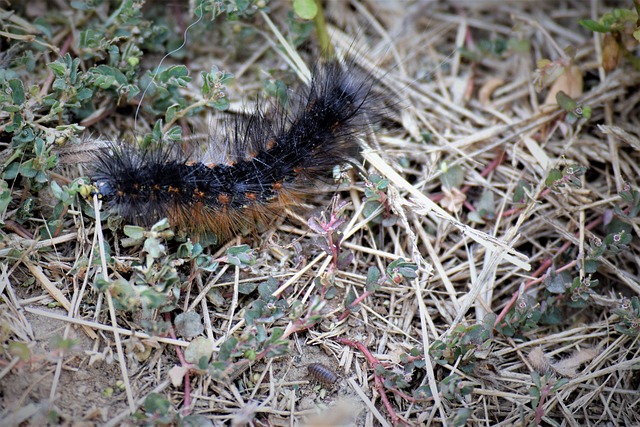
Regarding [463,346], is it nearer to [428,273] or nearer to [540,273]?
[428,273]

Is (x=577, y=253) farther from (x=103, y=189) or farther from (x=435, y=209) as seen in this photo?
(x=103, y=189)

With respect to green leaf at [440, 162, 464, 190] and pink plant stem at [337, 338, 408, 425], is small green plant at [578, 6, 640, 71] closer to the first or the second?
green leaf at [440, 162, 464, 190]

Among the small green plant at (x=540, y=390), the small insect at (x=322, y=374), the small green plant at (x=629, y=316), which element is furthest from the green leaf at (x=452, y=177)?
the small insect at (x=322, y=374)

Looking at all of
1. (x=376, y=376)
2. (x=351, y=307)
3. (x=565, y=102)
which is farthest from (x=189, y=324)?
(x=565, y=102)

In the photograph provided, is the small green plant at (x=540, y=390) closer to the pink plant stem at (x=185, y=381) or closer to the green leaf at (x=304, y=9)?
the pink plant stem at (x=185, y=381)

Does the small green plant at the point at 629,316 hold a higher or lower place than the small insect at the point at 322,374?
lower

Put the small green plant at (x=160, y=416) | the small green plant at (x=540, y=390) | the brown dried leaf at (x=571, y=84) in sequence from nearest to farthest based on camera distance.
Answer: the small green plant at (x=160, y=416), the small green plant at (x=540, y=390), the brown dried leaf at (x=571, y=84)

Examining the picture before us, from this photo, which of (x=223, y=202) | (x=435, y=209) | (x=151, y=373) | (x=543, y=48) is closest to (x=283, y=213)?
(x=223, y=202)
